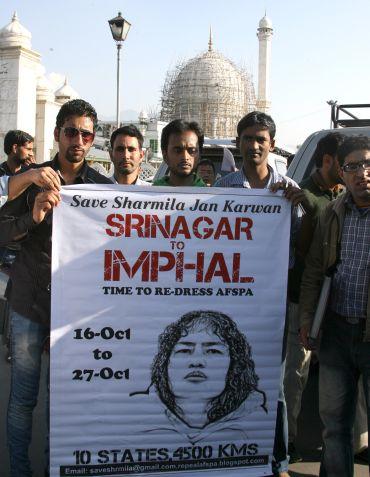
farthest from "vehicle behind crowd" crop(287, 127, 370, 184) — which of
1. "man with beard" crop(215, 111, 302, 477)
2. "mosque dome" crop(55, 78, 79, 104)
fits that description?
"mosque dome" crop(55, 78, 79, 104)

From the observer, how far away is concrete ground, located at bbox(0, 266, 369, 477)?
13.1 ft

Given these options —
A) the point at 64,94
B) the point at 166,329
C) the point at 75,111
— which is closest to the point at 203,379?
the point at 166,329

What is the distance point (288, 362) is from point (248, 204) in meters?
1.29

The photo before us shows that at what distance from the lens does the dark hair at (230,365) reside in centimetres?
336

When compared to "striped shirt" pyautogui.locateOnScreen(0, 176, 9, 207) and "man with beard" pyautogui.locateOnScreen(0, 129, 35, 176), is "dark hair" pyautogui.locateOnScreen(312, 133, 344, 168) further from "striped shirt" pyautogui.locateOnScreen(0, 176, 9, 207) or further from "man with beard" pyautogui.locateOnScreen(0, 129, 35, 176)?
"man with beard" pyautogui.locateOnScreen(0, 129, 35, 176)

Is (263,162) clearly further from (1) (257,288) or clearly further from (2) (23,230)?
(2) (23,230)

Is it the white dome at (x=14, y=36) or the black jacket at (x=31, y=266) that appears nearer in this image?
the black jacket at (x=31, y=266)

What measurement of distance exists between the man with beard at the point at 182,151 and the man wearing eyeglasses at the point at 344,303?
0.92m

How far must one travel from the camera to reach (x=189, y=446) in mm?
3381

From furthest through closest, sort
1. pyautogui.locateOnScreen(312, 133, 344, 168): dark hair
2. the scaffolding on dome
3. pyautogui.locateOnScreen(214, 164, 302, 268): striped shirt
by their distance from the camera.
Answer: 1. the scaffolding on dome
2. pyautogui.locateOnScreen(312, 133, 344, 168): dark hair
3. pyautogui.locateOnScreen(214, 164, 302, 268): striped shirt

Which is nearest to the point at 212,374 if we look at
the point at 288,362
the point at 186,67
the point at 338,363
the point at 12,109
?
the point at 338,363

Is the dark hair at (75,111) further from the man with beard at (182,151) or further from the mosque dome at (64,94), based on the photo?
the mosque dome at (64,94)

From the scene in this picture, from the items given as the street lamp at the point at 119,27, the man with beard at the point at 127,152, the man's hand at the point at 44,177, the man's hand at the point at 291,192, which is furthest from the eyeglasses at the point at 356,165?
the street lamp at the point at 119,27

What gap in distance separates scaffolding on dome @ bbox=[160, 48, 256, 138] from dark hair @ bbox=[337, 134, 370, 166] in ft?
253
